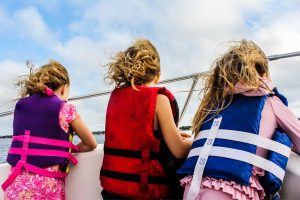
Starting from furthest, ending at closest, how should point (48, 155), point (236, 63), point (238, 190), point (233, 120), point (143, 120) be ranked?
point (48, 155) < point (143, 120) < point (236, 63) < point (233, 120) < point (238, 190)

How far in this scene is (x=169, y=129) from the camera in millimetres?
2045

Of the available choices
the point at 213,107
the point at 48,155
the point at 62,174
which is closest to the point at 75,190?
the point at 62,174

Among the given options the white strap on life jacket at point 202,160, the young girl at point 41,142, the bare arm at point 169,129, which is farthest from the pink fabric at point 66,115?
the white strap on life jacket at point 202,160

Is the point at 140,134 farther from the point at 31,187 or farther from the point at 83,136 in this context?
the point at 31,187

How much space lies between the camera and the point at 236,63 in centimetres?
194

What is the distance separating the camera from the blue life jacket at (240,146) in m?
1.71

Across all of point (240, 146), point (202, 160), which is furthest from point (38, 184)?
point (240, 146)

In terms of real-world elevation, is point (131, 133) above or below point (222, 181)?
above

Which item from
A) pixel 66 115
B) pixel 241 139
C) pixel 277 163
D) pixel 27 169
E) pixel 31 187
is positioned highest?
pixel 66 115

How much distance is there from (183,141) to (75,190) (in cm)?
88

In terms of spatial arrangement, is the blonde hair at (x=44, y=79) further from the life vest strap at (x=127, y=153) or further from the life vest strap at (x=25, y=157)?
the life vest strap at (x=127, y=153)

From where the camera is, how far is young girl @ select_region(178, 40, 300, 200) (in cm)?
171

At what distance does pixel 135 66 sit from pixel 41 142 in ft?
2.36

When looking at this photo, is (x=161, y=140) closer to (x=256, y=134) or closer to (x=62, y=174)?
(x=256, y=134)
